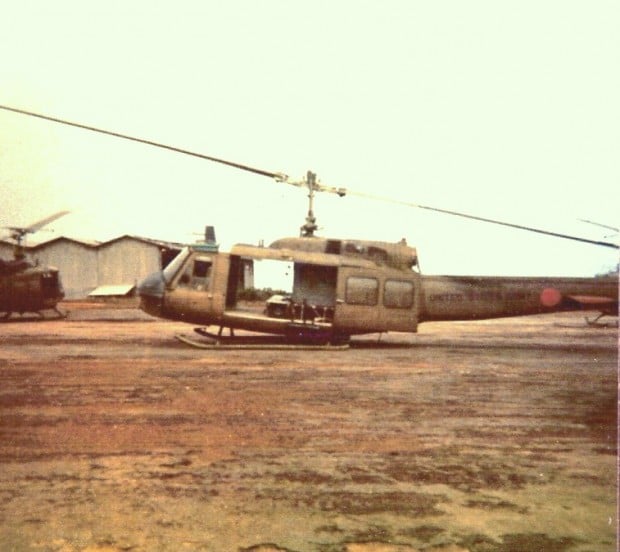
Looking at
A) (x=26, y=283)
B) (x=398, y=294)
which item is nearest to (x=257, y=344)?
(x=398, y=294)

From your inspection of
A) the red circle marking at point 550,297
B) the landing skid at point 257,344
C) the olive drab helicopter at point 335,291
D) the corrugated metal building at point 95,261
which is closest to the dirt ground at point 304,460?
the landing skid at point 257,344

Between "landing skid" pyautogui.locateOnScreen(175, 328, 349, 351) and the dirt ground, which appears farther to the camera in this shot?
"landing skid" pyautogui.locateOnScreen(175, 328, 349, 351)

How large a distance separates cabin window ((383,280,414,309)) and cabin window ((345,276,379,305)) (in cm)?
25

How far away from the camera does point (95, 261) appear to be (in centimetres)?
5066

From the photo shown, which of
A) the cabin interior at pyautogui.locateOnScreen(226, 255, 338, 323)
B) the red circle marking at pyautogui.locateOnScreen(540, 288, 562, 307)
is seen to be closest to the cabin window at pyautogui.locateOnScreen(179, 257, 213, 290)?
the cabin interior at pyautogui.locateOnScreen(226, 255, 338, 323)

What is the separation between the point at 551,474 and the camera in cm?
419

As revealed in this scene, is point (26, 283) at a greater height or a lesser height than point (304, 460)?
greater

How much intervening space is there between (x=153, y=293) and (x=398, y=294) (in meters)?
5.55

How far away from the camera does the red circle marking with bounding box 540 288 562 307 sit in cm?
1337

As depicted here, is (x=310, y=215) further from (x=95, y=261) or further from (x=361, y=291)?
(x=95, y=261)

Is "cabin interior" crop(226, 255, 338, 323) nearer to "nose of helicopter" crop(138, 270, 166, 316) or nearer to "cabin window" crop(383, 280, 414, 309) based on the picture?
"cabin window" crop(383, 280, 414, 309)

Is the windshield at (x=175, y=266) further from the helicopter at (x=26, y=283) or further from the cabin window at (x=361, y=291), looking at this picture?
the helicopter at (x=26, y=283)

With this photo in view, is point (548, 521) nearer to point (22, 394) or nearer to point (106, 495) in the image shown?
point (106, 495)

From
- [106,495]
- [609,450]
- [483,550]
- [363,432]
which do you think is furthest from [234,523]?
[609,450]
